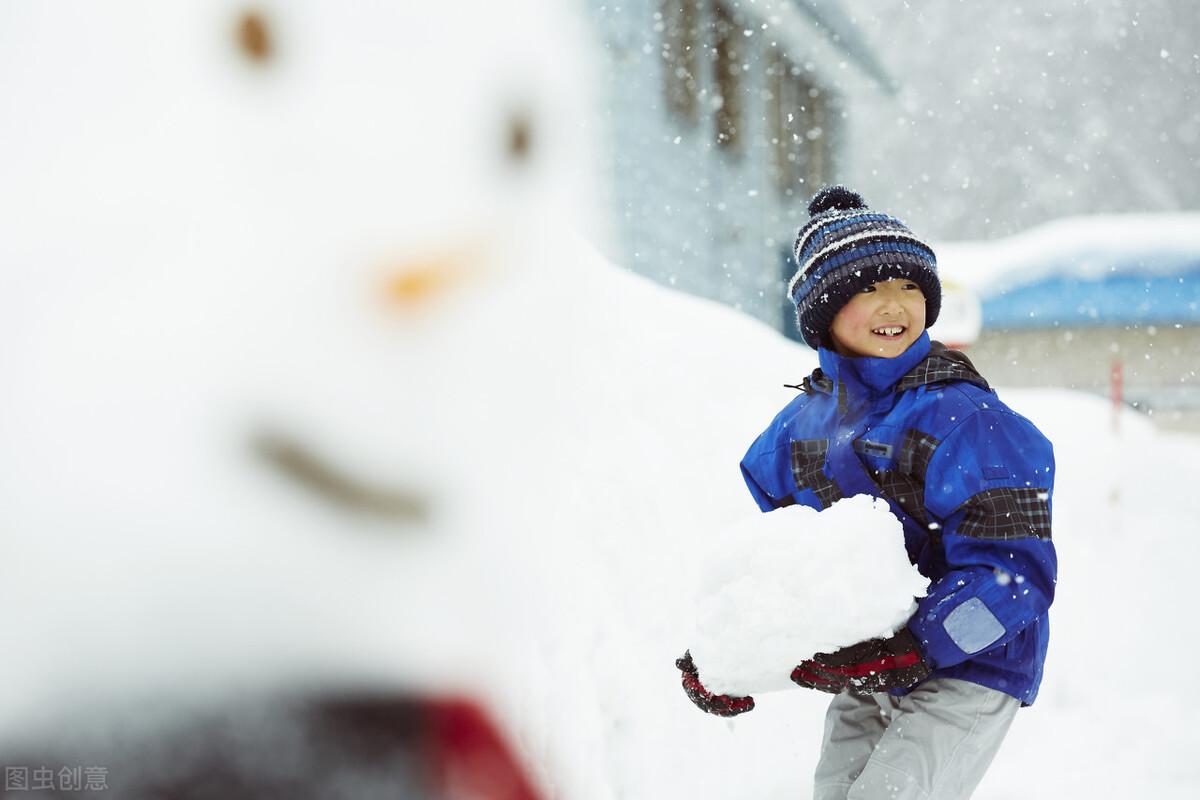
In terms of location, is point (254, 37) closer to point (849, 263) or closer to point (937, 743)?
point (849, 263)

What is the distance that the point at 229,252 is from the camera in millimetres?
1113

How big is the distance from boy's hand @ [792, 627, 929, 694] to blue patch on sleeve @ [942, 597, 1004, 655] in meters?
0.07

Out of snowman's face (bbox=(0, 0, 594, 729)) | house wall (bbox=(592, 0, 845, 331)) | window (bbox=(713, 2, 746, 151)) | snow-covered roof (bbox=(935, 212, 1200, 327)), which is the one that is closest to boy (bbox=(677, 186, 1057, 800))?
snowman's face (bbox=(0, 0, 594, 729))

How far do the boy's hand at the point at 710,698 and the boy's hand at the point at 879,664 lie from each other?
0.71ft

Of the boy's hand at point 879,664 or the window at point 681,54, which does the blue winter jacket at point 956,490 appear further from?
the window at point 681,54

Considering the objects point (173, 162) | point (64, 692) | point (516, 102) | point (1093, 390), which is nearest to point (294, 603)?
point (64, 692)

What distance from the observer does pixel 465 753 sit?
125 centimetres

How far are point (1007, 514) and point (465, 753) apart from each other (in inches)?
38.8

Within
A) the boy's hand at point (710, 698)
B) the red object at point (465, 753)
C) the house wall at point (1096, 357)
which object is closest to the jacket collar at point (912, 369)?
the boy's hand at point (710, 698)

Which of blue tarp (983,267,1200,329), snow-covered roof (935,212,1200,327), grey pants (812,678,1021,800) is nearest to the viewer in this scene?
grey pants (812,678,1021,800)

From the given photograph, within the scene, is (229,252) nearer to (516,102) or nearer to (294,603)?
(294,603)

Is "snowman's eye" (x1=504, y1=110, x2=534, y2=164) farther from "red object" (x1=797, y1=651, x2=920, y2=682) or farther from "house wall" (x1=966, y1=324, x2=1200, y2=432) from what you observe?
"house wall" (x1=966, y1=324, x2=1200, y2=432)

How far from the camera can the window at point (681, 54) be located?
9.55 m

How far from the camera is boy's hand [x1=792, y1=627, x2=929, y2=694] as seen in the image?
5.30 feet
